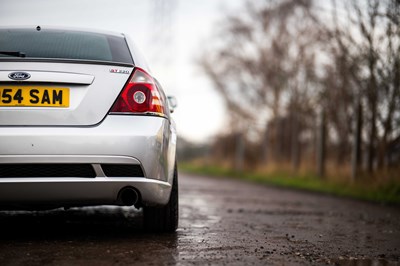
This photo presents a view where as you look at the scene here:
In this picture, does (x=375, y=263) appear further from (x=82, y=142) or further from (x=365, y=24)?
(x=365, y=24)

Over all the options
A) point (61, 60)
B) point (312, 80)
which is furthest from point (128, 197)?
point (312, 80)

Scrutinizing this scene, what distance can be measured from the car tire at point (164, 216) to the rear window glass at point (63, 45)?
102cm

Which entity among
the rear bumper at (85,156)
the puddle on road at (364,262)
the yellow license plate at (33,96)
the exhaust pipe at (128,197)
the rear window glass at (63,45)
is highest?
the rear window glass at (63,45)

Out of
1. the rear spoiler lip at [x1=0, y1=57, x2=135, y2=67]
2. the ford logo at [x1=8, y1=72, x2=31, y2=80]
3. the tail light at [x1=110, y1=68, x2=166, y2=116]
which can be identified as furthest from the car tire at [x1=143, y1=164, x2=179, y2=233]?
the ford logo at [x1=8, y1=72, x2=31, y2=80]

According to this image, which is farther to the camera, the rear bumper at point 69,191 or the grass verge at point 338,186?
the grass verge at point 338,186

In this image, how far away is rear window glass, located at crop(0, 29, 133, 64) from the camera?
4125 millimetres

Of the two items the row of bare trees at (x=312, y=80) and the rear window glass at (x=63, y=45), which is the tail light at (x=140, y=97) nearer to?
the rear window glass at (x=63, y=45)

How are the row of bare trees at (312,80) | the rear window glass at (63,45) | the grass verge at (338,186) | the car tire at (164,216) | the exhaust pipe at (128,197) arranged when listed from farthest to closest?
the row of bare trees at (312,80)
the grass verge at (338,186)
the car tire at (164,216)
the rear window glass at (63,45)
the exhaust pipe at (128,197)

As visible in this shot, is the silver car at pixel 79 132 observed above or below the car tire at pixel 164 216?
above

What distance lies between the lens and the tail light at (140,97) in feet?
12.9

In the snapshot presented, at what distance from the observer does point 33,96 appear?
3.81 meters

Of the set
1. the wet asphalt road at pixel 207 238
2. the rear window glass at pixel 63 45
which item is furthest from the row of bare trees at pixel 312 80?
the rear window glass at pixel 63 45

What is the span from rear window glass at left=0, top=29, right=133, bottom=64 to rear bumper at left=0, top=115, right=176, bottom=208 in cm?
56

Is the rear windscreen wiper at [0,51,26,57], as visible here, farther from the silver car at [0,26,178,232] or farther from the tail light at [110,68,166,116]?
the tail light at [110,68,166,116]
